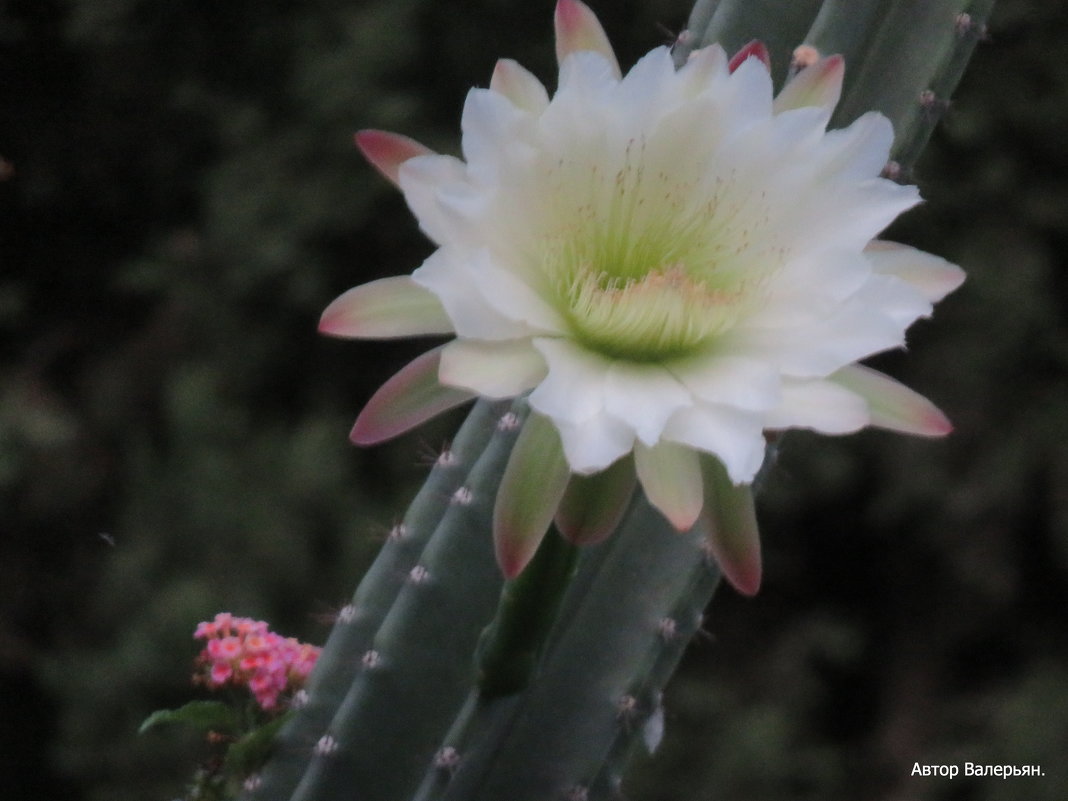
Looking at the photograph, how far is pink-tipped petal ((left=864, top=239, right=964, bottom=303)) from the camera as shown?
452 millimetres

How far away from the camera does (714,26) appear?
0.66 metres

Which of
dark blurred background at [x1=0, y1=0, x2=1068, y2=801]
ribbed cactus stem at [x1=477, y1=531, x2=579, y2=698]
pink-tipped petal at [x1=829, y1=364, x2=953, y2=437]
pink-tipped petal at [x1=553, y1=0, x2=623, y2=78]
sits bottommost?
dark blurred background at [x1=0, y1=0, x2=1068, y2=801]

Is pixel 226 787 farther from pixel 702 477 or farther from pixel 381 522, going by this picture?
pixel 381 522

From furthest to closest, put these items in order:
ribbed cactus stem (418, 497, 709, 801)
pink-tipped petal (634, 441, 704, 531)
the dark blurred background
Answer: the dark blurred background, ribbed cactus stem (418, 497, 709, 801), pink-tipped petal (634, 441, 704, 531)

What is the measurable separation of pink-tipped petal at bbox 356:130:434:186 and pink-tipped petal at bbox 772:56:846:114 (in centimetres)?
13

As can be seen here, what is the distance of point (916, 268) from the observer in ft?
1.51

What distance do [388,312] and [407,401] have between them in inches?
1.1

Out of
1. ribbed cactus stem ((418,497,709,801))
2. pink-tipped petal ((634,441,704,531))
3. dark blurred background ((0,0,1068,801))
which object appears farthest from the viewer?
dark blurred background ((0,0,1068,801))

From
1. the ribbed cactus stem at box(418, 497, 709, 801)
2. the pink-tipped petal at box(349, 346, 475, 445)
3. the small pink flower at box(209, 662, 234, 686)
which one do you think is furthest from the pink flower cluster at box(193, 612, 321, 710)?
the pink-tipped petal at box(349, 346, 475, 445)

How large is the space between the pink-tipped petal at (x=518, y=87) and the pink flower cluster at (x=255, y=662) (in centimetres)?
30

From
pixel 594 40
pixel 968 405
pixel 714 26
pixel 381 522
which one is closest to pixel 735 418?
pixel 594 40

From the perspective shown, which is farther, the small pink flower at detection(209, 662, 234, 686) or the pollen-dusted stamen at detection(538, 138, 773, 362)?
the small pink flower at detection(209, 662, 234, 686)

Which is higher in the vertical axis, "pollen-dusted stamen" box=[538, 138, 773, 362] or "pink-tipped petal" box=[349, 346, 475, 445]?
"pollen-dusted stamen" box=[538, 138, 773, 362]

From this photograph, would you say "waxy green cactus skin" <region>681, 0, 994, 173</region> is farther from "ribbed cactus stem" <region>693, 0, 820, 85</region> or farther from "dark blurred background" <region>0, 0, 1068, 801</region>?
"dark blurred background" <region>0, 0, 1068, 801</region>
